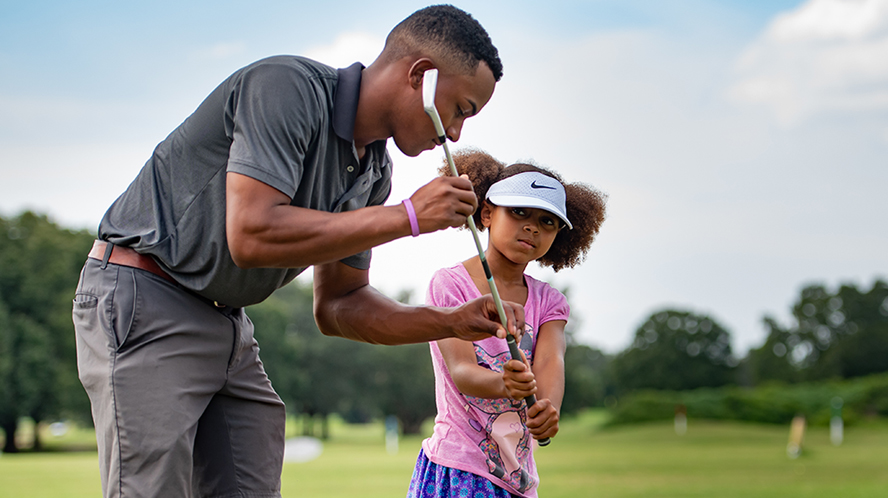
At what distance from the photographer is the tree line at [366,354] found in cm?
3612

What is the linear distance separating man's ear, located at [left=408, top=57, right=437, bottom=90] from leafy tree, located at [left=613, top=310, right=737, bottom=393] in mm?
73627

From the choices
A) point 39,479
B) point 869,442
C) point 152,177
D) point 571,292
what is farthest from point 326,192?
point 571,292

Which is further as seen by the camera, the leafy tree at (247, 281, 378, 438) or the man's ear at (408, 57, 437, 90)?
the leafy tree at (247, 281, 378, 438)

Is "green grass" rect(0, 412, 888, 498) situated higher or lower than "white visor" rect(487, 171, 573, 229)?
lower

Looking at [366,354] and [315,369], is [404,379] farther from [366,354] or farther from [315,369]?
[315,369]

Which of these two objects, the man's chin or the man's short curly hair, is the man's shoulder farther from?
the man's chin

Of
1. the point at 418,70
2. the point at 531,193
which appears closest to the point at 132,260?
the point at 418,70

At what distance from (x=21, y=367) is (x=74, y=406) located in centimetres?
275

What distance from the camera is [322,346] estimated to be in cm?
5362

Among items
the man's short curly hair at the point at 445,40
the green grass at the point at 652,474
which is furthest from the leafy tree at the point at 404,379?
the man's short curly hair at the point at 445,40

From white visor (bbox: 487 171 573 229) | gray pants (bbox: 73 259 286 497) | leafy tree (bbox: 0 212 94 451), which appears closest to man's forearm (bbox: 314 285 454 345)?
gray pants (bbox: 73 259 286 497)

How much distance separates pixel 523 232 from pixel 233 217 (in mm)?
1513

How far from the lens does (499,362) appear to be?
366cm

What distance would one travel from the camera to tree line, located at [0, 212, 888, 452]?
3612 centimetres
